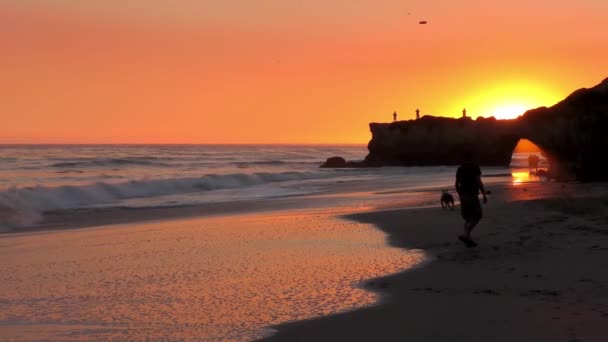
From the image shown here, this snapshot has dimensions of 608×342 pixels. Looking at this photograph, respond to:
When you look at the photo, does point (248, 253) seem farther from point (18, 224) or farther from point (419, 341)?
point (18, 224)

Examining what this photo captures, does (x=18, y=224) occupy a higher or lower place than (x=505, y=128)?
lower

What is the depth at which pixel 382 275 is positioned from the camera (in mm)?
9875

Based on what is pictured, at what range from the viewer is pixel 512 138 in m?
59.8

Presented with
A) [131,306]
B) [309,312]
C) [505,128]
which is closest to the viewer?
[309,312]

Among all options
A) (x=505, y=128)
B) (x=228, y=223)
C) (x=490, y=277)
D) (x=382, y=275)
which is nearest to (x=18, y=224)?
(x=228, y=223)

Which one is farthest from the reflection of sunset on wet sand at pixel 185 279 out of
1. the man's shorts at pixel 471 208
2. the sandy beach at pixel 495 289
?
the man's shorts at pixel 471 208

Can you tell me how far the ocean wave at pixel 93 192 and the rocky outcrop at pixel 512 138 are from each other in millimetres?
16239

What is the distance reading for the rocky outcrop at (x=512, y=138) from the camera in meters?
25.8

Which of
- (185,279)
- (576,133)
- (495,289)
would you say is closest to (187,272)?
(185,279)

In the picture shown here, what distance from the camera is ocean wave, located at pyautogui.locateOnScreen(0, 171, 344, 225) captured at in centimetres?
2301

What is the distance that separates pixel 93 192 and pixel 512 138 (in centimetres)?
4138

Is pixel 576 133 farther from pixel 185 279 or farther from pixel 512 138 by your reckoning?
pixel 512 138

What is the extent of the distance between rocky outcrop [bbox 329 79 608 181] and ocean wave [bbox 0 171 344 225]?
53.3 feet

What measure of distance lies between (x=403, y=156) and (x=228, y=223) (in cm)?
5175
